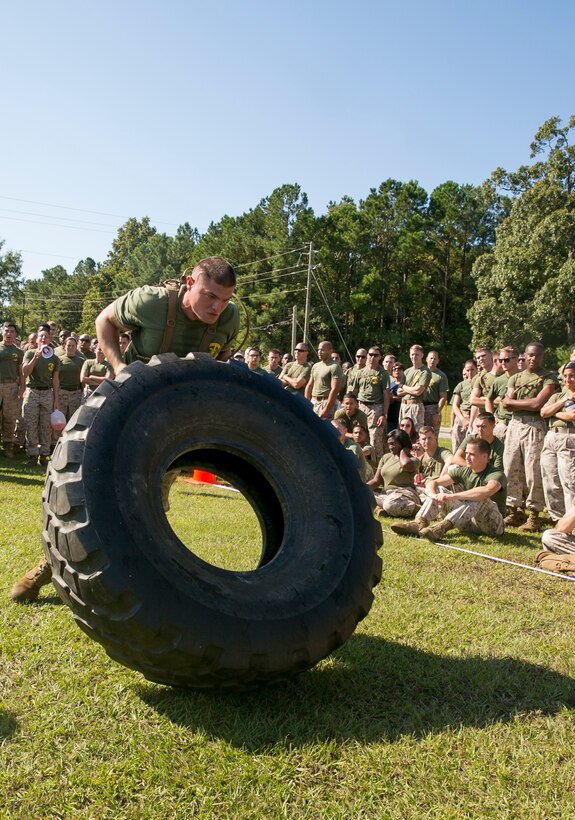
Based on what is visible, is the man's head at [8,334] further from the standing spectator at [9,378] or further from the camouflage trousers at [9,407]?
the camouflage trousers at [9,407]

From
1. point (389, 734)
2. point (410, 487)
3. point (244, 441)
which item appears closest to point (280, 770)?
point (389, 734)

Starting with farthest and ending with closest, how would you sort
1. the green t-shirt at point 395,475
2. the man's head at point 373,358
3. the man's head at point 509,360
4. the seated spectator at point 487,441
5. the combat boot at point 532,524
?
1. the man's head at point 373,358
2. the man's head at point 509,360
3. the green t-shirt at point 395,475
4. the combat boot at point 532,524
5. the seated spectator at point 487,441

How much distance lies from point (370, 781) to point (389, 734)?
1.09 feet

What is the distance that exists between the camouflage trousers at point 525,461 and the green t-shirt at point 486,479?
0.86 metres

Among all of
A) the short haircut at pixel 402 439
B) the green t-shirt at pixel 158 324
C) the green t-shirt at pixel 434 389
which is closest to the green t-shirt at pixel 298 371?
the green t-shirt at pixel 434 389

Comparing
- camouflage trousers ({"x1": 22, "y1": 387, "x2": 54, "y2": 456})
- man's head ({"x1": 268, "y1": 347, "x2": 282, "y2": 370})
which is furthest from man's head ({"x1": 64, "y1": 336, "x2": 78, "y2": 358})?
man's head ({"x1": 268, "y1": 347, "x2": 282, "y2": 370})

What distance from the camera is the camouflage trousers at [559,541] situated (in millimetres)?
6074

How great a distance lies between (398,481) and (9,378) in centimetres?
665

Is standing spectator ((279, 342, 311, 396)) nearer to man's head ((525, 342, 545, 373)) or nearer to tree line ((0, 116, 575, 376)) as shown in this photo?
man's head ((525, 342, 545, 373))

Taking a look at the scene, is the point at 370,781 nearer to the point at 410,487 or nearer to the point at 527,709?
the point at 527,709

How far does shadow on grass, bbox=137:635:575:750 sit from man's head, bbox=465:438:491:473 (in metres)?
3.86

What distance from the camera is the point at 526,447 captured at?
8.25 m

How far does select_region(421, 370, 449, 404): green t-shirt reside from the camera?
1084 cm

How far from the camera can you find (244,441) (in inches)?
131
